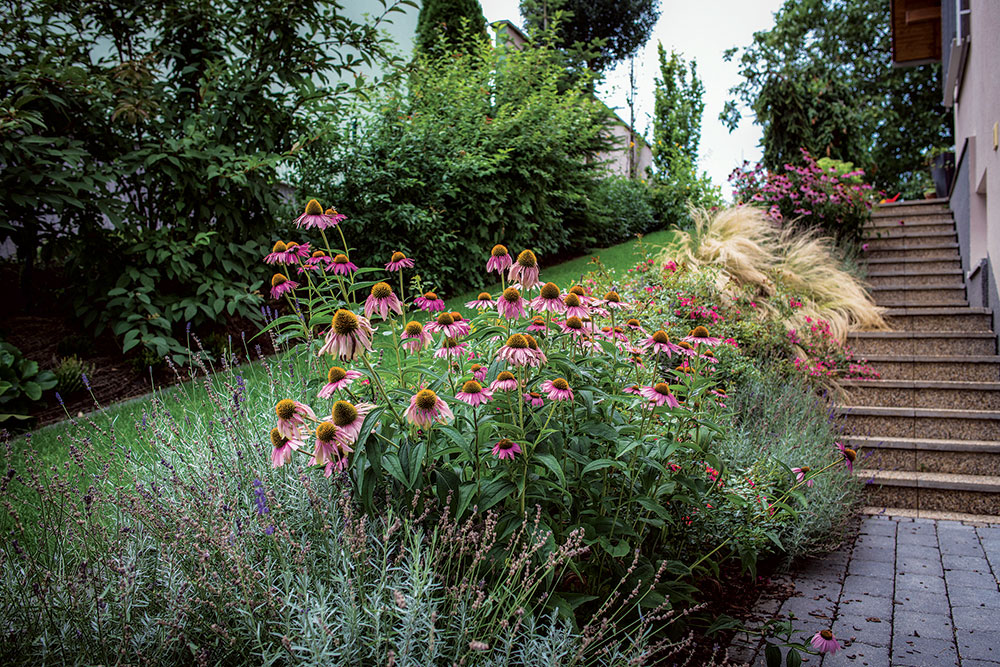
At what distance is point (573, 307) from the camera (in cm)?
198

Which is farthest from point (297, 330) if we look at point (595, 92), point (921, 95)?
point (921, 95)

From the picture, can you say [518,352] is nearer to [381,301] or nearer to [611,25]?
[381,301]

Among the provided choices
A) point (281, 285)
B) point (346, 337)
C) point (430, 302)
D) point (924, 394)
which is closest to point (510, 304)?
point (430, 302)

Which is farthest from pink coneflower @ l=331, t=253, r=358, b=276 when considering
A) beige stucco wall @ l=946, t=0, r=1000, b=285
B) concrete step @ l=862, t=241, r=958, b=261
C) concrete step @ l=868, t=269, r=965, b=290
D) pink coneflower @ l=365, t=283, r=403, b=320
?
concrete step @ l=862, t=241, r=958, b=261

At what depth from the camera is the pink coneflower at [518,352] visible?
5.43ft

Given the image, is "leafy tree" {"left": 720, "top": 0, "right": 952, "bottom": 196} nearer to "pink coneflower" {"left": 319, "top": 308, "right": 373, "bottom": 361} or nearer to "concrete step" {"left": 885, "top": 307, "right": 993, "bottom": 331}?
"concrete step" {"left": 885, "top": 307, "right": 993, "bottom": 331}

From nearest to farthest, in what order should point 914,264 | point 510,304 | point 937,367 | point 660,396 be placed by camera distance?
point 510,304 < point 660,396 < point 937,367 < point 914,264

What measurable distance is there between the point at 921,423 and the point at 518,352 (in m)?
4.34

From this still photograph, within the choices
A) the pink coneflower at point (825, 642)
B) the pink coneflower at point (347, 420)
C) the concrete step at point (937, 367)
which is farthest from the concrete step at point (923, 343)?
the pink coneflower at point (347, 420)

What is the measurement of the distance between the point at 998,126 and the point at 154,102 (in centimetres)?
652

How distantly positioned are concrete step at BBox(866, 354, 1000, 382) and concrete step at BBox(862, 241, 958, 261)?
2383 millimetres

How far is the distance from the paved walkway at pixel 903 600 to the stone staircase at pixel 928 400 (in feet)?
1.59

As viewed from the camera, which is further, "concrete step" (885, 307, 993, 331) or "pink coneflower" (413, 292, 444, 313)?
"concrete step" (885, 307, 993, 331)

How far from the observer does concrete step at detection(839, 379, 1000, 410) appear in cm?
476
